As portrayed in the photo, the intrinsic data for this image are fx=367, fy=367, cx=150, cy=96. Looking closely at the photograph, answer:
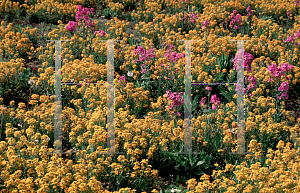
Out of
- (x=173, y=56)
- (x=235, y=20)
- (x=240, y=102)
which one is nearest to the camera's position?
(x=240, y=102)

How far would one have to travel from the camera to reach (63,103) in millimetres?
8188

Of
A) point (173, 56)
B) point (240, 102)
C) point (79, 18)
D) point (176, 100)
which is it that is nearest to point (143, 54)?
point (173, 56)

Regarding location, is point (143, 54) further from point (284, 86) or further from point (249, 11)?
point (249, 11)

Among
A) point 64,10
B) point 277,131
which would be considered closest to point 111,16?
point 64,10

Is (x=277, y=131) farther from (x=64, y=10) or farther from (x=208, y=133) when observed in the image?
(x=64, y=10)

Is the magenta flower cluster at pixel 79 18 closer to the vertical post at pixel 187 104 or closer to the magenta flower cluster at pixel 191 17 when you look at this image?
the magenta flower cluster at pixel 191 17

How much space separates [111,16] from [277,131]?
769 cm

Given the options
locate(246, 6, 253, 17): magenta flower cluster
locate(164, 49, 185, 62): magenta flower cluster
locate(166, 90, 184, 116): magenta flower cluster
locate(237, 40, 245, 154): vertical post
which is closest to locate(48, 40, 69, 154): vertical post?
locate(166, 90, 184, 116): magenta flower cluster

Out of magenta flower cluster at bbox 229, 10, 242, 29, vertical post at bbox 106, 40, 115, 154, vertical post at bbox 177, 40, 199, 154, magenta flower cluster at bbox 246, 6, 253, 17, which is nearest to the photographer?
vertical post at bbox 106, 40, 115, 154

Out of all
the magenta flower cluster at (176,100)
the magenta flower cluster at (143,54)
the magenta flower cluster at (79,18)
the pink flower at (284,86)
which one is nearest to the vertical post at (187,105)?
the magenta flower cluster at (176,100)

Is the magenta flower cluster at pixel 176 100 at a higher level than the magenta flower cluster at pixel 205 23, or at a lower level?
lower

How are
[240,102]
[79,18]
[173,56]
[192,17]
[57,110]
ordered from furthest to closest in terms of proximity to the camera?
[192,17]
[79,18]
[173,56]
[240,102]
[57,110]

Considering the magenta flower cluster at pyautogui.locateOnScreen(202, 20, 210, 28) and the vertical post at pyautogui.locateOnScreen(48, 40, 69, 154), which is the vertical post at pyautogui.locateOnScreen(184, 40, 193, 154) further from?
the vertical post at pyautogui.locateOnScreen(48, 40, 69, 154)

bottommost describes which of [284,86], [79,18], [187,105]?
[187,105]
